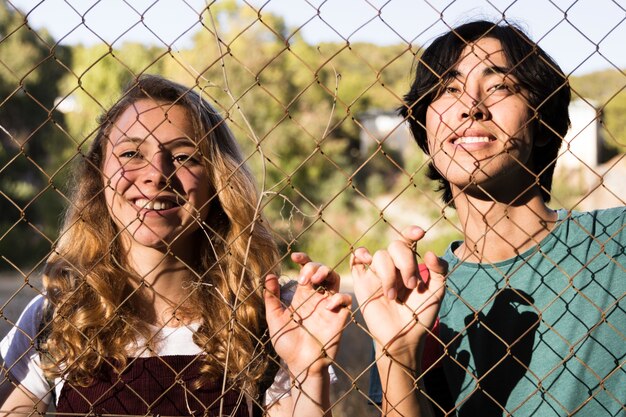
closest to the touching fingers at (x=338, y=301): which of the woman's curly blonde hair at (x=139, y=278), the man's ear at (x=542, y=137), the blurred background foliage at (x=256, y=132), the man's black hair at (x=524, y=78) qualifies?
the woman's curly blonde hair at (x=139, y=278)

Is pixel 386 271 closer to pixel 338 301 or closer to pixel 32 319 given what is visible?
pixel 338 301

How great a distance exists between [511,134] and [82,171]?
4.03ft

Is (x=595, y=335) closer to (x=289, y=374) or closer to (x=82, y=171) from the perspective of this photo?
(x=289, y=374)

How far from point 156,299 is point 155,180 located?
0.38 metres

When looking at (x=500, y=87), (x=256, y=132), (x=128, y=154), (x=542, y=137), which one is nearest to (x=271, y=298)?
(x=128, y=154)

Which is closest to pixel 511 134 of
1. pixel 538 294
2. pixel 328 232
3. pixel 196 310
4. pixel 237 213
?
pixel 538 294

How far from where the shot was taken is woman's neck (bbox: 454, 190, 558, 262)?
2.05m

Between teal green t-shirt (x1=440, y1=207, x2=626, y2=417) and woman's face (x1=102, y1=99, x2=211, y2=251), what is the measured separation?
0.73 metres

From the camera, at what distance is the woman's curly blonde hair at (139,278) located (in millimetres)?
2031

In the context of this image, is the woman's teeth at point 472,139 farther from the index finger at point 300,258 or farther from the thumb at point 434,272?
the index finger at point 300,258

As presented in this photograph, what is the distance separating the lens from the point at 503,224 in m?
2.07

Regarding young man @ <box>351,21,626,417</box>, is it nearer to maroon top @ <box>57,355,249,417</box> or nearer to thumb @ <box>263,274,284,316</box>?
thumb @ <box>263,274,284,316</box>

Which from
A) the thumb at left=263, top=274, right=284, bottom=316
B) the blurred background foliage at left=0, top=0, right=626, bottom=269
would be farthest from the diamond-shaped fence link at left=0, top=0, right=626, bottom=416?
the blurred background foliage at left=0, top=0, right=626, bottom=269

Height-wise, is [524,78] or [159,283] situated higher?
[524,78]
